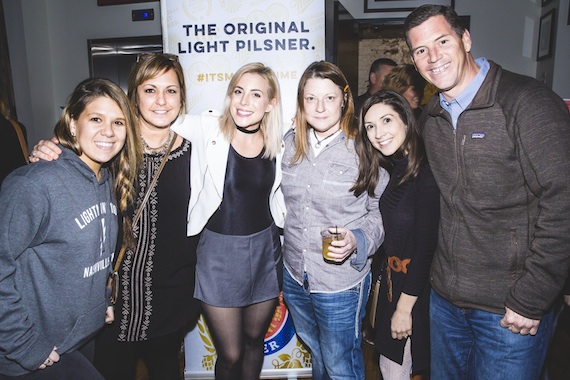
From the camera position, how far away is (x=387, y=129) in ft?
5.79

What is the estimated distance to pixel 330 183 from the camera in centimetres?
186

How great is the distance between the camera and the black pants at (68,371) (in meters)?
1.32

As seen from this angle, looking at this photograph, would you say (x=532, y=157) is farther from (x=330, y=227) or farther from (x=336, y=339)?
(x=336, y=339)

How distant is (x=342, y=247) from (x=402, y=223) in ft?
0.93

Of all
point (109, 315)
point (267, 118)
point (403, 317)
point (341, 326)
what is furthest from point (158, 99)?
point (403, 317)

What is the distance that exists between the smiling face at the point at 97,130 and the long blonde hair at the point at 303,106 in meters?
0.84

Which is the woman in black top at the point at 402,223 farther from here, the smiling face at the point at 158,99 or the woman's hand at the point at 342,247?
the smiling face at the point at 158,99

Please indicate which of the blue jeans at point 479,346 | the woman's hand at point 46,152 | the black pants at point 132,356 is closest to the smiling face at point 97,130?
the woman's hand at point 46,152

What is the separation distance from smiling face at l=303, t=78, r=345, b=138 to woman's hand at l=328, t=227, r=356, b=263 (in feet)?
1.66

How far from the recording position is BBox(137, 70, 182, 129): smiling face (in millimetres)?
1836

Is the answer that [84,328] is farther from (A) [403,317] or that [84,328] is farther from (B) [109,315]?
(A) [403,317]

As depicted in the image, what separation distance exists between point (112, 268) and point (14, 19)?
4.83 meters

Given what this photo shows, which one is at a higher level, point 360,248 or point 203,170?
point 203,170

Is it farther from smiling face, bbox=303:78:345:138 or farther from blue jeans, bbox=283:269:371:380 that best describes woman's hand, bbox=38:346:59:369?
smiling face, bbox=303:78:345:138
